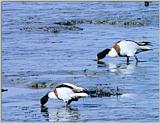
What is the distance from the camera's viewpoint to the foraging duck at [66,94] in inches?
458

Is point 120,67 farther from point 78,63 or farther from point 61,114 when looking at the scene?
point 61,114

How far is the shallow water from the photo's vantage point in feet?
37.2

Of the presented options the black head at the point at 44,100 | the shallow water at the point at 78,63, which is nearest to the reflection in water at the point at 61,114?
the shallow water at the point at 78,63

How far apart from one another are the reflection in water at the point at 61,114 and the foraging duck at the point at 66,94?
0.53ft

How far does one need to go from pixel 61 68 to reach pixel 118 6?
8260mm

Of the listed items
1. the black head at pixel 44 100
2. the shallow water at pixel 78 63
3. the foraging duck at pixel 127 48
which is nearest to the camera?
the shallow water at pixel 78 63

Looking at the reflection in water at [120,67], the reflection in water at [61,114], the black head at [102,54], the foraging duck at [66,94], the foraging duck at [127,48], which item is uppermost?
the foraging duck at [127,48]

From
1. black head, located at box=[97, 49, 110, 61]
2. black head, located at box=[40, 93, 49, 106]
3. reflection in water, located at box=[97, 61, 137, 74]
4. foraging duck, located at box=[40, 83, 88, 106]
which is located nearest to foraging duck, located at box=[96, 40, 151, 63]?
black head, located at box=[97, 49, 110, 61]

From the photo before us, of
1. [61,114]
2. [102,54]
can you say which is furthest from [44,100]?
[102,54]

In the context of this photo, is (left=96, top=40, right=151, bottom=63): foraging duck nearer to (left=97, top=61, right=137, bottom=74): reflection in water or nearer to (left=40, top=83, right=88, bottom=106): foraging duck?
(left=97, top=61, right=137, bottom=74): reflection in water

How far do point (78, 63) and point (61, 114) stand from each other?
381 centimetres

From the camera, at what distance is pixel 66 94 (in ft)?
38.4

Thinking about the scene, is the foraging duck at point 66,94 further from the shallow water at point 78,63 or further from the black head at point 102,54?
the black head at point 102,54

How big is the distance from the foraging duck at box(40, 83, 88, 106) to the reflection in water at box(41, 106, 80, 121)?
0.16m
